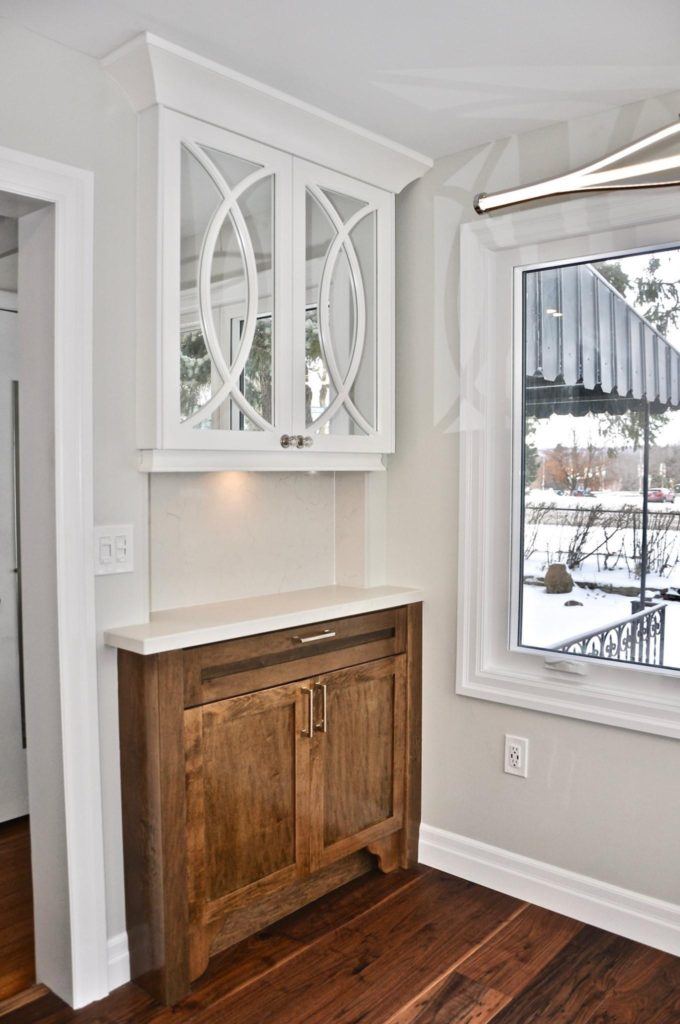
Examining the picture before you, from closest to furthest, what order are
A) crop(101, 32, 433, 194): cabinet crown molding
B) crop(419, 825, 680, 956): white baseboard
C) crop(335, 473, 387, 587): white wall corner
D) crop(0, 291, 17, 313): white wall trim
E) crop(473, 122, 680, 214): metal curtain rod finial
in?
crop(473, 122, 680, 214): metal curtain rod finial < crop(101, 32, 433, 194): cabinet crown molding < crop(419, 825, 680, 956): white baseboard < crop(335, 473, 387, 587): white wall corner < crop(0, 291, 17, 313): white wall trim

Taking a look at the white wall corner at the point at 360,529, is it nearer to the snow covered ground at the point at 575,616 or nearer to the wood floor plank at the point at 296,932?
the snow covered ground at the point at 575,616

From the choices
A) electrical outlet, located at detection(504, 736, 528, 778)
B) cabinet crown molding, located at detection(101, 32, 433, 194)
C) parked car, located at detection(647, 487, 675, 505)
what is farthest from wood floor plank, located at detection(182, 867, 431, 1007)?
cabinet crown molding, located at detection(101, 32, 433, 194)

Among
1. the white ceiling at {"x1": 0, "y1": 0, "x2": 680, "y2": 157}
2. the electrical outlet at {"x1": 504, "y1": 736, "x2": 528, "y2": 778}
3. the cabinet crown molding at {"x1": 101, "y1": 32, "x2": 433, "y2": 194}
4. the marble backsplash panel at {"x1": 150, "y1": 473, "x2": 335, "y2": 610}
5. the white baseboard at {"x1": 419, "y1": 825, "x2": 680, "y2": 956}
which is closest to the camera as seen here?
the white ceiling at {"x1": 0, "y1": 0, "x2": 680, "y2": 157}

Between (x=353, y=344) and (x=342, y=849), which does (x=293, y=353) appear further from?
(x=342, y=849)

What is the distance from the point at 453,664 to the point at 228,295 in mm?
1417

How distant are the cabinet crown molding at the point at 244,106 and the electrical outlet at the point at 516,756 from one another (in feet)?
6.07

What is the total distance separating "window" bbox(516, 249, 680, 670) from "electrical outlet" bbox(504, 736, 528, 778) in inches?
12.3

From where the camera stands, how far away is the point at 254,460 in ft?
7.91

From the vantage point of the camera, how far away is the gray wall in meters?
2.44

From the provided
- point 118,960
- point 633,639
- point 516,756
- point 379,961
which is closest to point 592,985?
point 379,961

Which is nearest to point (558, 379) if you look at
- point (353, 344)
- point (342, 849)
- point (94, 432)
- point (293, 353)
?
point (353, 344)

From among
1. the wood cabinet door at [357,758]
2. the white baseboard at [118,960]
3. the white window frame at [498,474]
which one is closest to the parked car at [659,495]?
the white window frame at [498,474]

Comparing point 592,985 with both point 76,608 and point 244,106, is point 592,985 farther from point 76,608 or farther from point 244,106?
point 244,106

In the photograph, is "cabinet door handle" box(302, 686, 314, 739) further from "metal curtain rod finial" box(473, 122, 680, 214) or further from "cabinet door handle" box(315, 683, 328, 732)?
"metal curtain rod finial" box(473, 122, 680, 214)
